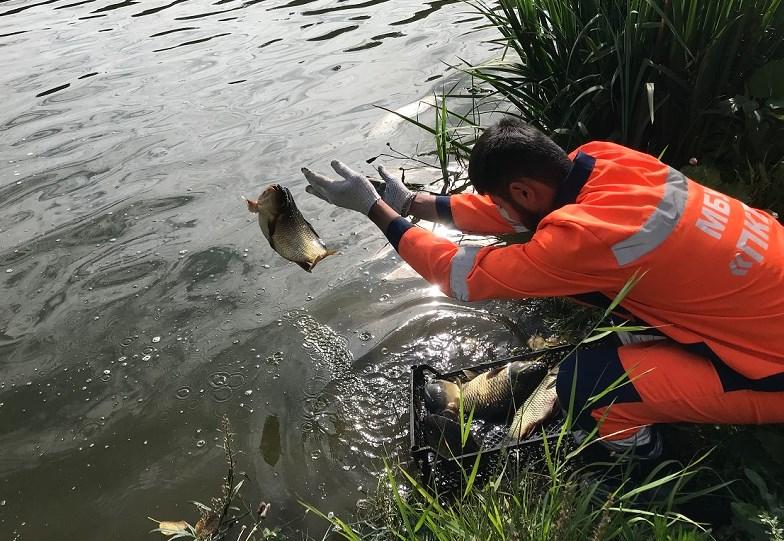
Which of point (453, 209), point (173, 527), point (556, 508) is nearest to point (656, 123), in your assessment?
point (453, 209)

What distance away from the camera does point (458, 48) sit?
8.51 meters

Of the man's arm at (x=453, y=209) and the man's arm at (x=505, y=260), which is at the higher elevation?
the man's arm at (x=505, y=260)

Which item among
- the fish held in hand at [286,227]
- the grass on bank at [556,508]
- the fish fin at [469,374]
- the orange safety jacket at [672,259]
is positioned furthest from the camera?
the fish fin at [469,374]

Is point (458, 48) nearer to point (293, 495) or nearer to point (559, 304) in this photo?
point (559, 304)

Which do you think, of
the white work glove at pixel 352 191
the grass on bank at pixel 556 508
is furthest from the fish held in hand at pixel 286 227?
the grass on bank at pixel 556 508

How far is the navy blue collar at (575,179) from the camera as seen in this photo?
8.30 ft

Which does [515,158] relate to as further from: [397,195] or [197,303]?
[197,303]

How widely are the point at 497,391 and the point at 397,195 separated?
115cm

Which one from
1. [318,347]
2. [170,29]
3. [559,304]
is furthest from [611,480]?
[170,29]

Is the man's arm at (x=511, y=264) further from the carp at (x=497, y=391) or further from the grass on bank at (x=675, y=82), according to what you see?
the grass on bank at (x=675, y=82)

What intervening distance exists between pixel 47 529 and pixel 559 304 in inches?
114

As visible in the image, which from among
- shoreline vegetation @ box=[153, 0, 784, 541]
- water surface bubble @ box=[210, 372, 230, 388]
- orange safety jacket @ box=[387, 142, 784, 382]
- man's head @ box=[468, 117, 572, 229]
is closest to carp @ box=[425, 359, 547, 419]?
shoreline vegetation @ box=[153, 0, 784, 541]

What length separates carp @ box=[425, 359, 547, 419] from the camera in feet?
10.1

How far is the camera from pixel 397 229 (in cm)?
294
